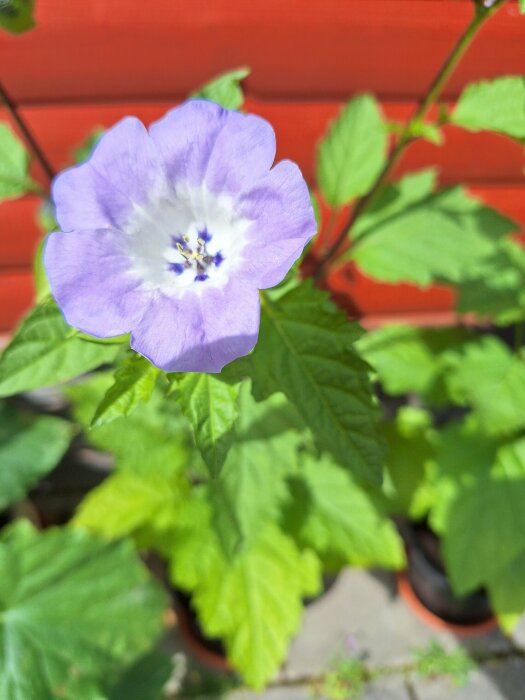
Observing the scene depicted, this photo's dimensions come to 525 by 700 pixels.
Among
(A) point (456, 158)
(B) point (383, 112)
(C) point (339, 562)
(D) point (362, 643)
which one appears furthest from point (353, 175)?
(D) point (362, 643)

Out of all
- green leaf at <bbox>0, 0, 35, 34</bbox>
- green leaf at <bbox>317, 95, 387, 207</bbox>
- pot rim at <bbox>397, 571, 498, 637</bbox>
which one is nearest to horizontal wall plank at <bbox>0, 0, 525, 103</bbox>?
green leaf at <bbox>317, 95, 387, 207</bbox>

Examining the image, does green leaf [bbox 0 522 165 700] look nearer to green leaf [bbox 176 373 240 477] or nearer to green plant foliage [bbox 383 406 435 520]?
green plant foliage [bbox 383 406 435 520]

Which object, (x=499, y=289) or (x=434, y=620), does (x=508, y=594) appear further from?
(x=499, y=289)

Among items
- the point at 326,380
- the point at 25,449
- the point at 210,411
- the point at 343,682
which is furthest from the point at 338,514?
the point at 210,411

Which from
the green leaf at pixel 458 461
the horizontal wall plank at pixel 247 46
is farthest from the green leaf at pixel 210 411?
the green leaf at pixel 458 461

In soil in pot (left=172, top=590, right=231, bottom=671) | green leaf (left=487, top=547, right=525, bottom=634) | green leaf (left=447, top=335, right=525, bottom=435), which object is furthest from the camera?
soil in pot (left=172, top=590, right=231, bottom=671)
